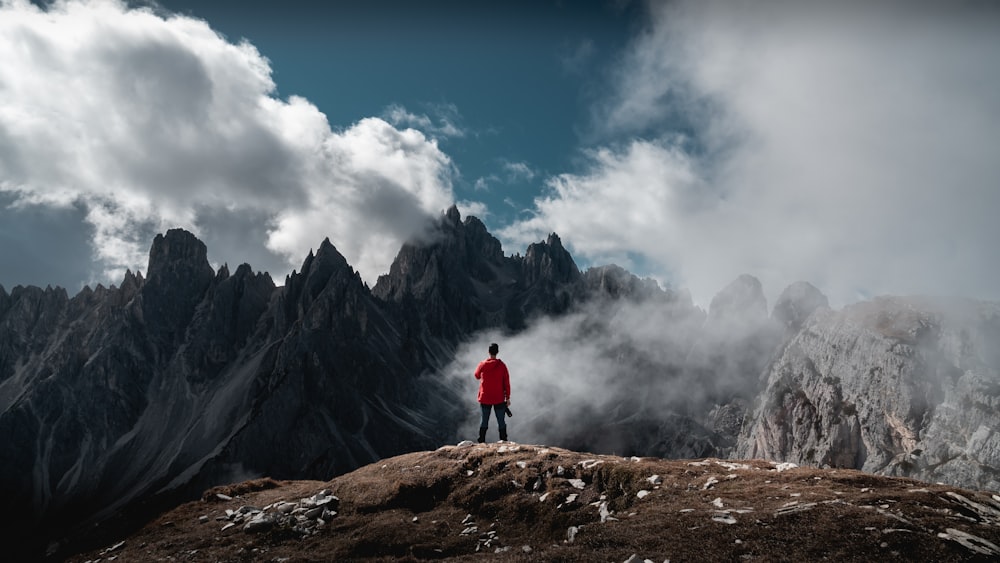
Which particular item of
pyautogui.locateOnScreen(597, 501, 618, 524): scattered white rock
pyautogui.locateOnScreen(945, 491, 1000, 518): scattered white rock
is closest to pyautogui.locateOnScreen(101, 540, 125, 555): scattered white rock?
pyautogui.locateOnScreen(597, 501, 618, 524): scattered white rock

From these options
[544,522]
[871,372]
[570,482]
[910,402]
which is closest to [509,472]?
[570,482]

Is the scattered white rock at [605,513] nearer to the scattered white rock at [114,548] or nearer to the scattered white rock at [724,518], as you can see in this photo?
the scattered white rock at [724,518]

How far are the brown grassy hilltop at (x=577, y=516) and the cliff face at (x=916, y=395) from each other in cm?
13513

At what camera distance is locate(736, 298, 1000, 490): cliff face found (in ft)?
418

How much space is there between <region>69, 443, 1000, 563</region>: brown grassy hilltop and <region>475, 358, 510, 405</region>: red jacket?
3.10 metres

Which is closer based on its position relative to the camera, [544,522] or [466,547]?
[466,547]

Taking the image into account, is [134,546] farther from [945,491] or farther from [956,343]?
[956,343]

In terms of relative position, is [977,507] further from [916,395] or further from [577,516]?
[916,395]

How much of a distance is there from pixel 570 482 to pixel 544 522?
285 centimetres

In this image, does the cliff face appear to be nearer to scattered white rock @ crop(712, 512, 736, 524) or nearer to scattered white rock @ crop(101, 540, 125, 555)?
scattered white rock @ crop(712, 512, 736, 524)

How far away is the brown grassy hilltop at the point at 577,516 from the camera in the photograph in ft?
44.3

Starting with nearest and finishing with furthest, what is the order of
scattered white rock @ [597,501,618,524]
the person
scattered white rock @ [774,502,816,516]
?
1. scattered white rock @ [774,502,816,516]
2. scattered white rock @ [597,501,618,524]
3. the person

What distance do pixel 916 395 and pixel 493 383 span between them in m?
174

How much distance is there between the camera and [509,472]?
22.2 metres
